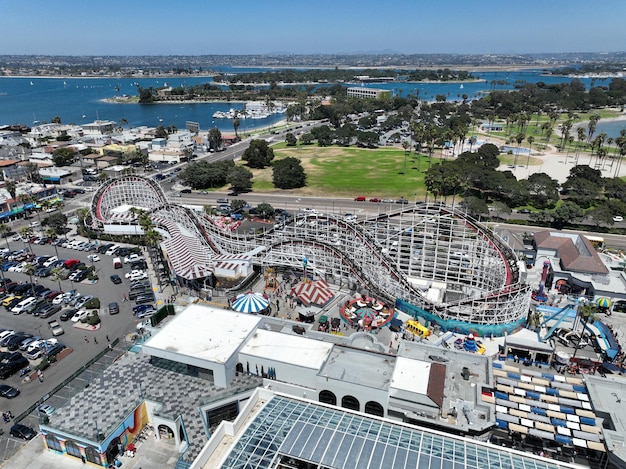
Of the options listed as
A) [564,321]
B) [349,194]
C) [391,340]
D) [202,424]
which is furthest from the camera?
[349,194]

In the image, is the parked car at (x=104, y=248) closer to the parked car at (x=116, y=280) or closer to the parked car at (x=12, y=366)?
the parked car at (x=116, y=280)

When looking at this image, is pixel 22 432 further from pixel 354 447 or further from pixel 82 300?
pixel 354 447

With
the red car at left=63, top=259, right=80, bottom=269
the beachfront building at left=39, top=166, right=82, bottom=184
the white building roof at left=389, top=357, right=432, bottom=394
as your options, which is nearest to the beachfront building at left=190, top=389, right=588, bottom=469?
the white building roof at left=389, top=357, right=432, bottom=394

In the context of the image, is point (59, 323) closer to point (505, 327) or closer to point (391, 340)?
point (391, 340)

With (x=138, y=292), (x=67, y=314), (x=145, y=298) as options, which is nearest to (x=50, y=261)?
(x=67, y=314)

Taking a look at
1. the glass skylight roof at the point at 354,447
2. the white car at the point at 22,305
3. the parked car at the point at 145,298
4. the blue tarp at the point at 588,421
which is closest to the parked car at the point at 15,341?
the white car at the point at 22,305

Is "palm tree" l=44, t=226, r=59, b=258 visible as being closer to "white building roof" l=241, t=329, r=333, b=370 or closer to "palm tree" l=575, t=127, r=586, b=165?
"white building roof" l=241, t=329, r=333, b=370

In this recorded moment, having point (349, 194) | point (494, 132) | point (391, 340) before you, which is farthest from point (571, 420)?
point (494, 132)
